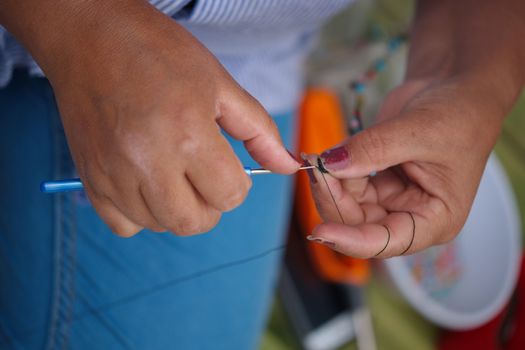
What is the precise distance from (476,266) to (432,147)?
735 millimetres

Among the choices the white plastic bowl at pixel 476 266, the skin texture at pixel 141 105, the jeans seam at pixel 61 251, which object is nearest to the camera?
the skin texture at pixel 141 105

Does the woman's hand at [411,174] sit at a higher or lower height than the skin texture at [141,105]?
lower

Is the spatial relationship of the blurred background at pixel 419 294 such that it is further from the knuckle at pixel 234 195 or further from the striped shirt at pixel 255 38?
the knuckle at pixel 234 195

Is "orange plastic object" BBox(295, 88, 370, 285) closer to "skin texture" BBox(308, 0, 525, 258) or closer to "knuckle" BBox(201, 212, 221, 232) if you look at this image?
"skin texture" BBox(308, 0, 525, 258)

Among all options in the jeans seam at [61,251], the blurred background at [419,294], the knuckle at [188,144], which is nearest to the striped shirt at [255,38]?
the jeans seam at [61,251]

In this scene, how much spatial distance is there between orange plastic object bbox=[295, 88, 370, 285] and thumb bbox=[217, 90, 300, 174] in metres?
0.60

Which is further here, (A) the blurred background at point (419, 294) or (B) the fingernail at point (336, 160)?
(A) the blurred background at point (419, 294)

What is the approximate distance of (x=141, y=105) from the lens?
0.33m

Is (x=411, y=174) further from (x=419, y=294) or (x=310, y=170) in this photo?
(x=419, y=294)

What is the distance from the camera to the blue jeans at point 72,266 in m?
0.58

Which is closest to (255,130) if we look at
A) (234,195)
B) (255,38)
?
(234,195)

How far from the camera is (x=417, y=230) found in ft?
1.53

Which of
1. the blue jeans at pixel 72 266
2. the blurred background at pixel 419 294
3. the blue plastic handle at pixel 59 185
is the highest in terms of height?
the blue plastic handle at pixel 59 185

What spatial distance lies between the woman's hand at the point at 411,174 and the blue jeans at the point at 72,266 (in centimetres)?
17
